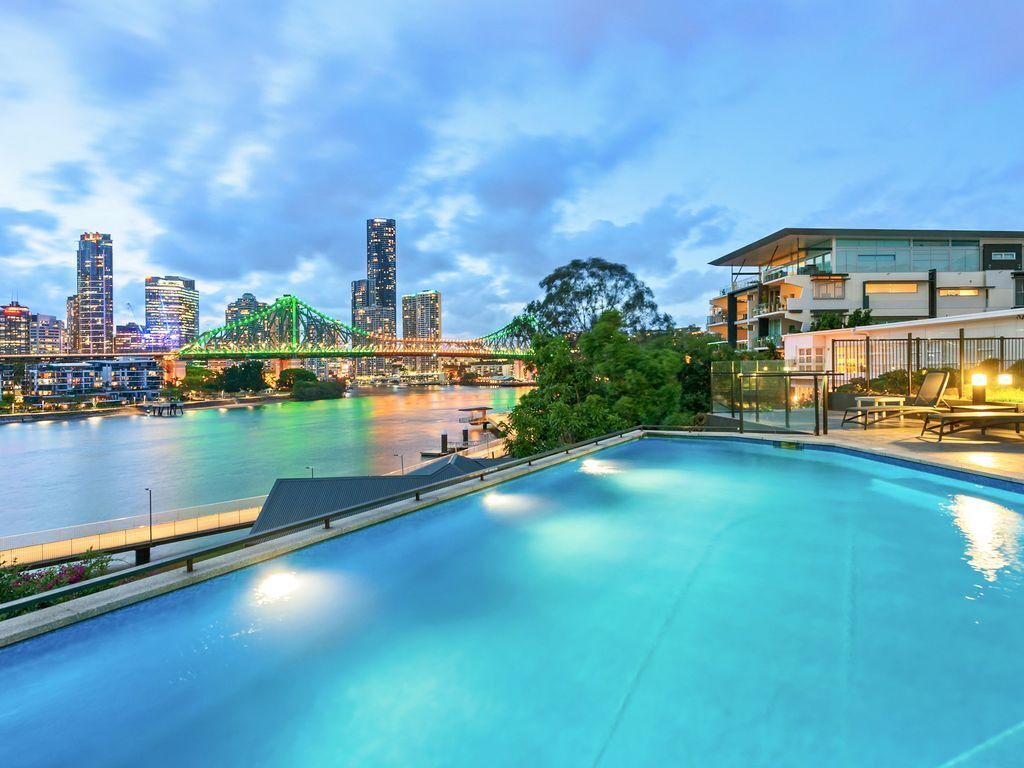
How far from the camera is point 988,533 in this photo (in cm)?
387

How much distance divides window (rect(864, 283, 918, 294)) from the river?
24.7m

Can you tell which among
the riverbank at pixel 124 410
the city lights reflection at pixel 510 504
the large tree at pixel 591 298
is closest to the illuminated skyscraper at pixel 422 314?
the riverbank at pixel 124 410

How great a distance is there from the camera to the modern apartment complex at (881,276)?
25.4 metres

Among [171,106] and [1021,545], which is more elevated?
[171,106]

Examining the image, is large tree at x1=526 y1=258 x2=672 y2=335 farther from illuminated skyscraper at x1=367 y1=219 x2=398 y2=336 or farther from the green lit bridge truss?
illuminated skyscraper at x1=367 y1=219 x2=398 y2=336

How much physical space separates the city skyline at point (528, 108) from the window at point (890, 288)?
9062mm

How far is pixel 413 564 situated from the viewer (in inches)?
139

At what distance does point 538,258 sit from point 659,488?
188 ft

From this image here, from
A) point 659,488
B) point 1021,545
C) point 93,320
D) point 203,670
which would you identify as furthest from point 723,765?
point 93,320

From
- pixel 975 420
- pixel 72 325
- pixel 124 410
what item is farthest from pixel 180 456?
pixel 72 325

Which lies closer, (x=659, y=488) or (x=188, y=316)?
(x=659, y=488)

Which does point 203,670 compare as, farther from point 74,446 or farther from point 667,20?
point 74,446

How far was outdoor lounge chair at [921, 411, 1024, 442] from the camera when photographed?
622cm

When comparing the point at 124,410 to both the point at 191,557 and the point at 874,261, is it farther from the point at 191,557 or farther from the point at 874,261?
the point at 874,261
